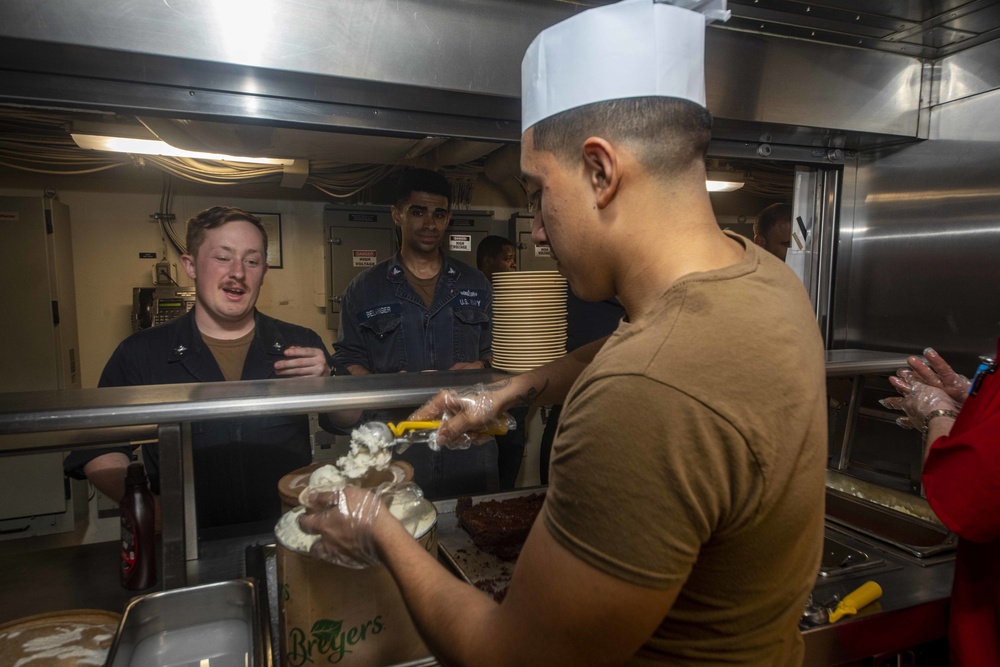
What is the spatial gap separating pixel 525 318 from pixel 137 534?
1.17m

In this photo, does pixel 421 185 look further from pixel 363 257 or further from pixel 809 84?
pixel 363 257

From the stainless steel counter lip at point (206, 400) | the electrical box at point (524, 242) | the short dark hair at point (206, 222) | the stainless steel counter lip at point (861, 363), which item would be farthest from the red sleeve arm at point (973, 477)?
the electrical box at point (524, 242)

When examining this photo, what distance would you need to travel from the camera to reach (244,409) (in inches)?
50.4

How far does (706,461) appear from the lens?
2.08ft

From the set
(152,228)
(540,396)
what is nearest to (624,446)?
(540,396)

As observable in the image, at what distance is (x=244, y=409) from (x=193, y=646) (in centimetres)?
49

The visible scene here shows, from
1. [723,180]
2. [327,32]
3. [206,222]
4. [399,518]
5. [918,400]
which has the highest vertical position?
[723,180]

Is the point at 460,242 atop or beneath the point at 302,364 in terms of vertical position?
atop

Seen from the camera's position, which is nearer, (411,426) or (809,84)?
(411,426)

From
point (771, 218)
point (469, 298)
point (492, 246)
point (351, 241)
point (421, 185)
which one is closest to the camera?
point (421, 185)

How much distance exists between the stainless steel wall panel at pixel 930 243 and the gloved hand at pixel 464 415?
75.5 inches

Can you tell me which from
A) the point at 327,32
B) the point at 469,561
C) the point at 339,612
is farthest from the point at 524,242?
the point at 339,612

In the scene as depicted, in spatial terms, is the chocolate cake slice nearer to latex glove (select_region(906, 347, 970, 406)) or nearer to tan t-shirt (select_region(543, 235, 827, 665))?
tan t-shirt (select_region(543, 235, 827, 665))

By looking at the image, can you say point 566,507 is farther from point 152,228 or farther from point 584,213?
point 152,228
